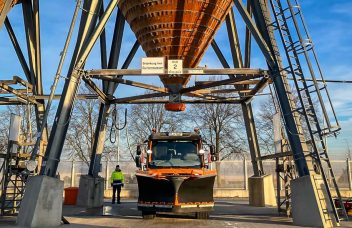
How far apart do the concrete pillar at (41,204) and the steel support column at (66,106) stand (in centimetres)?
52

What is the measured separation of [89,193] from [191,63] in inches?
303

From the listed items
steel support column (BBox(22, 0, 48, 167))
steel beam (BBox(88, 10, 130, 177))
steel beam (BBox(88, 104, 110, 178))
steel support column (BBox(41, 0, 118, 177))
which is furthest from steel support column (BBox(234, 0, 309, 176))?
steel support column (BBox(22, 0, 48, 167))

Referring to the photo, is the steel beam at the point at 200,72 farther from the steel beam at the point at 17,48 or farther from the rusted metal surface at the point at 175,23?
the steel beam at the point at 17,48

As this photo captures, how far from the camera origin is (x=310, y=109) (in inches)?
467

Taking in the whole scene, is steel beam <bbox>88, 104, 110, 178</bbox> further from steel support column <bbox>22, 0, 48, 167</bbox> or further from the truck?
the truck

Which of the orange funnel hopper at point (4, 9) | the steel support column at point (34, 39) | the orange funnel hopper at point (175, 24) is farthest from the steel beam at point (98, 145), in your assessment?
the orange funnel hopper at point (4, 9)

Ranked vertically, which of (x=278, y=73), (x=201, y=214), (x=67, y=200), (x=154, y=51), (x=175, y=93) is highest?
(x=154, y=51)

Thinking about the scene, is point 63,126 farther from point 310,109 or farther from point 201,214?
point 310,109

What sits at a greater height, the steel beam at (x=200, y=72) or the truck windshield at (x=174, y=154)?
the steel beam at (x=200, y=72)

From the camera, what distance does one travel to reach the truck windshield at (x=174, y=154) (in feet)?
43.7

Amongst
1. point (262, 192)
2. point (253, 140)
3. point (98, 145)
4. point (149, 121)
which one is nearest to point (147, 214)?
point (98, 145)

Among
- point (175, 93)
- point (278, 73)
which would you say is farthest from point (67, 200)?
point (278, 73)

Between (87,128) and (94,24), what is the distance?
3473 cm

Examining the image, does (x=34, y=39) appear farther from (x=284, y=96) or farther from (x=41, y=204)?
(x=284, y=96)
